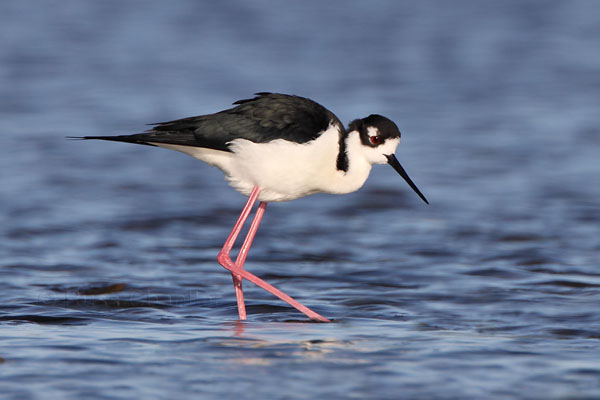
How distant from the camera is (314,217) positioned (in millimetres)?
9852

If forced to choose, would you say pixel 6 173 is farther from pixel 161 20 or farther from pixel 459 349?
pixel 161 20

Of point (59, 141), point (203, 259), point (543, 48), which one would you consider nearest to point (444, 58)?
point (543, 48)

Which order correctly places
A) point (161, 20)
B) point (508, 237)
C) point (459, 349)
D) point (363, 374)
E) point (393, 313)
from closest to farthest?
point (363, 374), point (459, 349), point (393, 313), point (508, 237), point (161, 20)

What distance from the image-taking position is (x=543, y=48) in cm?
1762

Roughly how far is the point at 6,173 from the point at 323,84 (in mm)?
5522

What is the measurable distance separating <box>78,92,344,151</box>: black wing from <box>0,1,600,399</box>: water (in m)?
1.15

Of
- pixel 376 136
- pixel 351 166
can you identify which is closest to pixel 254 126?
pixel 351 166

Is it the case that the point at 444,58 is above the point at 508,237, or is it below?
above

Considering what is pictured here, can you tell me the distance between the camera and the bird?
670cm

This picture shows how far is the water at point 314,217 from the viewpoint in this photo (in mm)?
5395

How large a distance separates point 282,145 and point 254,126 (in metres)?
0.23

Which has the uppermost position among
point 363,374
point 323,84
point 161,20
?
point 161,20

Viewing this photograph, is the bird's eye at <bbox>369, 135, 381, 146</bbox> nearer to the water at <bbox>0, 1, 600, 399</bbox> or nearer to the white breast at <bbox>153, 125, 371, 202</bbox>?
the white breast at <bbox>153, 125, 371, 202</bbox>

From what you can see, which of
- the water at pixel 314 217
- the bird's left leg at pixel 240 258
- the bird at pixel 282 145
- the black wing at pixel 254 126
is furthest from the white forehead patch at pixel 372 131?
the water at pixel 314 217
